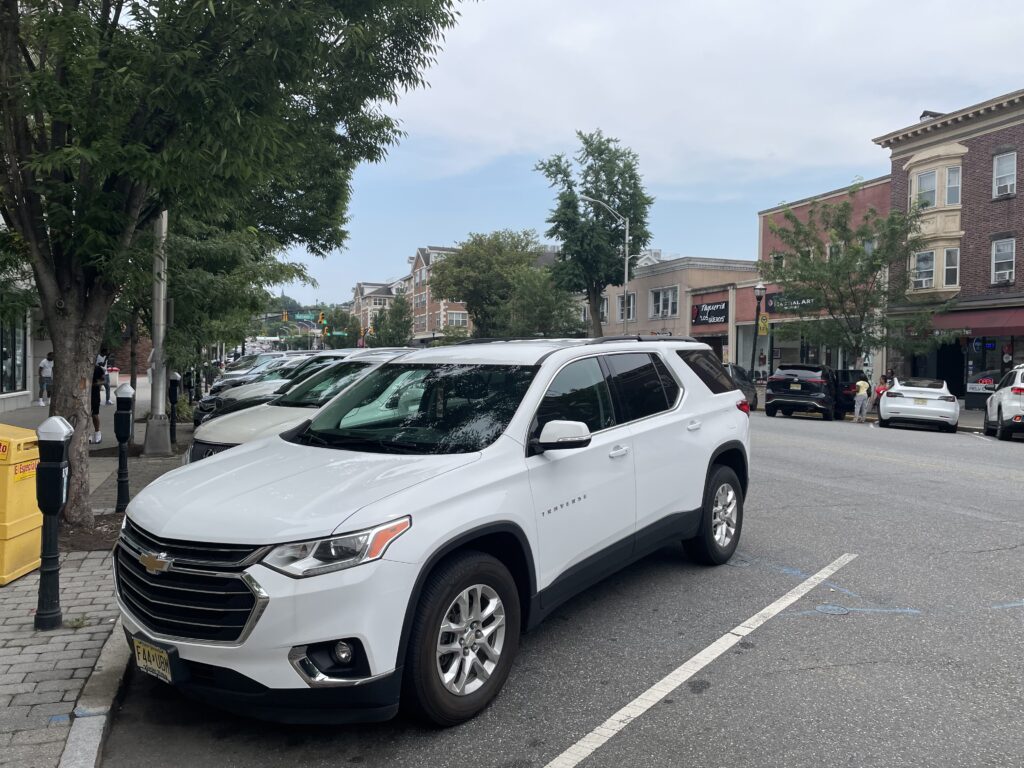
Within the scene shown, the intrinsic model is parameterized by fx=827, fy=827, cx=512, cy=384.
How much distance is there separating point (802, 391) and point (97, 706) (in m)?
21.7

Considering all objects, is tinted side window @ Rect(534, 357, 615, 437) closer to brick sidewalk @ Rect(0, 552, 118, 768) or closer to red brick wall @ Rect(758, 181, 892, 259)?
brick sidewalk @ Rect(0, 552, 118, 768)

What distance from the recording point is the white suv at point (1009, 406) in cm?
1702

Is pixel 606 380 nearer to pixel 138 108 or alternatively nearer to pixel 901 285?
pixel 138 108

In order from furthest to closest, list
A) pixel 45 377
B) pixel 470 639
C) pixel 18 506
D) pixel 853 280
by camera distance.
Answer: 1. pixel 853 280
2. pixel 45 377
3. pixel 18 506
4. pixel 470 639

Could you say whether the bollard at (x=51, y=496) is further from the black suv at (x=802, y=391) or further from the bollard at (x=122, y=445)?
the black suv at (x=802, y=391)

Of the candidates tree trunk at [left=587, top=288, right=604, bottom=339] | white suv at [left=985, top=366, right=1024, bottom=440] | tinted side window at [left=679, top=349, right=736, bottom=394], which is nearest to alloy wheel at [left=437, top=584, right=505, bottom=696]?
tinted side window at [left=679, top=349, right=736, bottom=394]

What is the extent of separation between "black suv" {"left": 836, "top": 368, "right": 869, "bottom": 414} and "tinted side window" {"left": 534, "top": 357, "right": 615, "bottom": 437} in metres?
21.6

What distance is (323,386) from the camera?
31.8 feet

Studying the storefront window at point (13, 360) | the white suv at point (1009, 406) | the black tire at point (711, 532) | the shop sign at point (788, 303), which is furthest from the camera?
the shop sign at point (788, 303)

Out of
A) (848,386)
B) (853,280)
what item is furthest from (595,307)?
(848,386)

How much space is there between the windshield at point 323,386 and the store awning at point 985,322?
23469mm

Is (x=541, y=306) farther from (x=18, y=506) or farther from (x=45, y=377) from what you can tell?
(x=18, y=506)

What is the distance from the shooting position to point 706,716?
379cm

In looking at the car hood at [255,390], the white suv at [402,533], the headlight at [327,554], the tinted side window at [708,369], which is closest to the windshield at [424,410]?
the white suv at [402,533]
